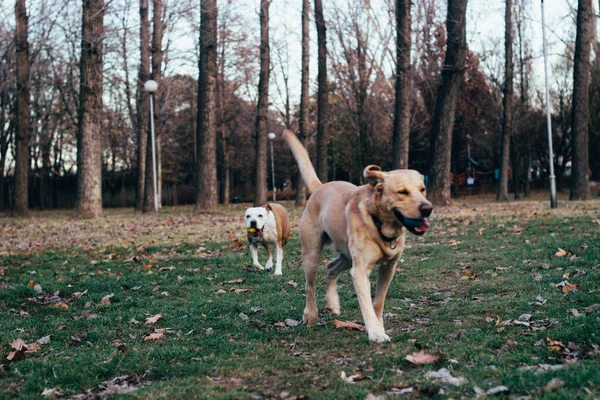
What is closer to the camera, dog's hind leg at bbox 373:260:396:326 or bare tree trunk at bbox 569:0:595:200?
dog's hind leg at bbox 373:260:396:326

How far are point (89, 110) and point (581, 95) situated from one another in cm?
1677

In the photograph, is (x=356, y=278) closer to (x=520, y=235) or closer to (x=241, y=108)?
(x=520, y=235)

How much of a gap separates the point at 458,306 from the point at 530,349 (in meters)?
1.72

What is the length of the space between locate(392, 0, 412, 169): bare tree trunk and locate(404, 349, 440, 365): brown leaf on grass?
51.4 ft

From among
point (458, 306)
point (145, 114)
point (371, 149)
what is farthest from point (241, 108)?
point (458, 306)

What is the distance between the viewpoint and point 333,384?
145 inches

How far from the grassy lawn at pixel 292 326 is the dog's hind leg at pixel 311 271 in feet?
0.48

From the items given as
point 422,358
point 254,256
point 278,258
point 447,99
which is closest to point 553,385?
point 422,358

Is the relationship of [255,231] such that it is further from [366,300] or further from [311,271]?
[366,300]

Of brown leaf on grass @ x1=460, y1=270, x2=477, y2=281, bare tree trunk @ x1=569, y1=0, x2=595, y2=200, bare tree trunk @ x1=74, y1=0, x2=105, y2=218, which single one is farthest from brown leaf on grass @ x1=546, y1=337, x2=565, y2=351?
bare tree trunk @ x1=569, y1=0, x2=595, y2=200

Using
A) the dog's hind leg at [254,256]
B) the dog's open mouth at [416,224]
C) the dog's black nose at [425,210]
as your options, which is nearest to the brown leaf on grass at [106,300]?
the dog's hind leg at [254,256]

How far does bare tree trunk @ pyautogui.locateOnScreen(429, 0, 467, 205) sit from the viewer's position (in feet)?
63.0

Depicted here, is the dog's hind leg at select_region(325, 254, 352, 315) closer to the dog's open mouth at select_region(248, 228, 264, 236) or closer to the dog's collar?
the dog's collar

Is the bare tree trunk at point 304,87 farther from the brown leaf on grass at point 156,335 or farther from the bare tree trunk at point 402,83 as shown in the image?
the brown leaf on grass at point 156,335
